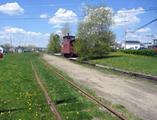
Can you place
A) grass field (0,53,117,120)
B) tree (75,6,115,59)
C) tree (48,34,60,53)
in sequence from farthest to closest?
tree (48,34,60,53) < tree (75,6,115,59) < grass field (0,53,117,120)

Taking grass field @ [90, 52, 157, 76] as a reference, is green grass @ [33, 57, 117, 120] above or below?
above

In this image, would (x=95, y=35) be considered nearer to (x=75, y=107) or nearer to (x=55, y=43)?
(x=75, y=107)

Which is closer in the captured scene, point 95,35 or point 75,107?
point 75,107

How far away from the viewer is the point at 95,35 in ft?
173

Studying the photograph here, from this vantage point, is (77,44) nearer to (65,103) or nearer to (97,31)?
(97,31)

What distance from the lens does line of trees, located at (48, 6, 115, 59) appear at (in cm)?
5222

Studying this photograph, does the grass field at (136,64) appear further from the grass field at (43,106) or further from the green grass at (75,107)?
the grass field at (43,106)

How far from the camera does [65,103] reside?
13227 millimetres

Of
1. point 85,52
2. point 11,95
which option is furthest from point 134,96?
point 85,52

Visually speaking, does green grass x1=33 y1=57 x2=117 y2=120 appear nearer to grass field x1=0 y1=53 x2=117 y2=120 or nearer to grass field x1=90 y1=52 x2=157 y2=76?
grass field x1=0 y1=53 x2=117 y2=120

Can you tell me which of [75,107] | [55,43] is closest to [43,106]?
[75,107]

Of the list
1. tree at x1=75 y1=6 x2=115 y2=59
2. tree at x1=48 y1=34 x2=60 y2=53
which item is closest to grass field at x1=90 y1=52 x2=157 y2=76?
tree at x1=75 y1=6 x2=115 y2=59

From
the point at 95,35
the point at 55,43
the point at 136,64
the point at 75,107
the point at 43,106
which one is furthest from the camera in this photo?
the point at 55,43

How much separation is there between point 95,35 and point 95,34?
0.18m
